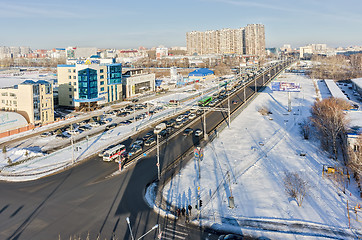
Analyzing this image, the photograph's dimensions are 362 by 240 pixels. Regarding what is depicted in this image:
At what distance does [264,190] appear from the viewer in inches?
716

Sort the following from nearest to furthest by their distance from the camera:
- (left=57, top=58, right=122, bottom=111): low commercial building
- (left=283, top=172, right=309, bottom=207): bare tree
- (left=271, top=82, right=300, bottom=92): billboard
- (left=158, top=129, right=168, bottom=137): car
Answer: (left=283, top=172, right=309, bottom=207): bare tree, (left=158, top=129, right=168, bottom=137): car, (left=271, top=82, right=300, bottom=92): billboard, (left=57, top=58, right=122, bottom=111): low commercial building

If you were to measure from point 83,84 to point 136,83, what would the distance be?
16.1m

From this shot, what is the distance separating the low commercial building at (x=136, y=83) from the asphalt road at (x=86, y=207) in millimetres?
35209

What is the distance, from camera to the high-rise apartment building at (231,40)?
595ft

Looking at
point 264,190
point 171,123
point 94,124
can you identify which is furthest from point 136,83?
point 264,190

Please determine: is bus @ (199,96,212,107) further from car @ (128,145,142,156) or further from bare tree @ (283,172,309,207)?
bare tree @ (283,172,309,207)

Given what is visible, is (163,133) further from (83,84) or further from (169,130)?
(83,84)

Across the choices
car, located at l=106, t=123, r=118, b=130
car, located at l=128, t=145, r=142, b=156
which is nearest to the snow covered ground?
car, located at l=106, t=123, r=118, b=130

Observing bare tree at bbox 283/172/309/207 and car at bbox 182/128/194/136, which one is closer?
bare tree at bbox 283/172/309/207

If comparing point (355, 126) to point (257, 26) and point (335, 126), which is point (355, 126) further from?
point (257, 26)

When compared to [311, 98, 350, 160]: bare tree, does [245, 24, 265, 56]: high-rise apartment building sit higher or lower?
higher

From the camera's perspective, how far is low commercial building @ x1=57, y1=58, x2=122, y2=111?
44.4m

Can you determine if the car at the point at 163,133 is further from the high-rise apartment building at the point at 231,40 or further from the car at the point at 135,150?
the high-rise apartment building at the point at 231,40

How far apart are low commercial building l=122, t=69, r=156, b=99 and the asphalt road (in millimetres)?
35209
